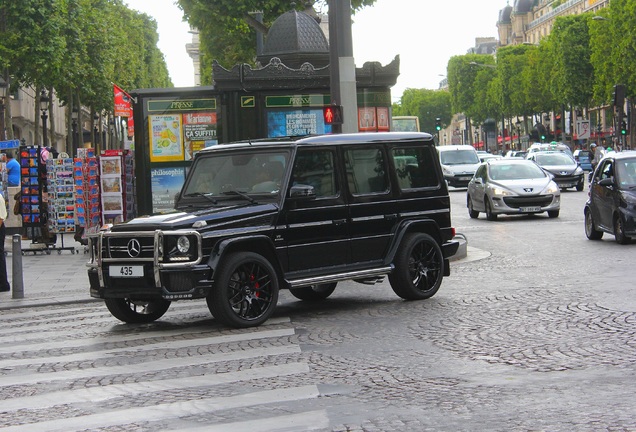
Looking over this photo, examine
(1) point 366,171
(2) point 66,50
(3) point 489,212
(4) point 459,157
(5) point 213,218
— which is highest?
(2) point 66,50

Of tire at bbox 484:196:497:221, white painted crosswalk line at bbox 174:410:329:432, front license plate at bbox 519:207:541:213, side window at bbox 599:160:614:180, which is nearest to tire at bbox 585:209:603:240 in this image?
side window at bbox 599:160:614:180

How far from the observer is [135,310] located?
1305cm

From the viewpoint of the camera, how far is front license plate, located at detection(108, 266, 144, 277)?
38.6ft

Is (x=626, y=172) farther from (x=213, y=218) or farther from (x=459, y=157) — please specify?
(x=459, y=157)

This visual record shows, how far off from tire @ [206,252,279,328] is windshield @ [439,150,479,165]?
1605 inches

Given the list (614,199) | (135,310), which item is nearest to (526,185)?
(614,199)

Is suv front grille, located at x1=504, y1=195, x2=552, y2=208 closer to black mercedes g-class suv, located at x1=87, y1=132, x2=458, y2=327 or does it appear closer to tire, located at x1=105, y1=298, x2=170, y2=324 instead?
black mercedes g-class suv, located at x1=87, y1=132, x2=458, y2=327

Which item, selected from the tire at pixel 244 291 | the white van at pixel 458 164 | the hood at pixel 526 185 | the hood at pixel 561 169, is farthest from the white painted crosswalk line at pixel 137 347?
the white van at pixel 458 164

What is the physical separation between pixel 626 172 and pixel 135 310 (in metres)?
11.1

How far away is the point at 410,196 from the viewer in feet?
45.5

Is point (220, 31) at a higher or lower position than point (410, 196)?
higher

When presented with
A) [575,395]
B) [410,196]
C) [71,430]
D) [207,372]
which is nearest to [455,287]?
[410,196]

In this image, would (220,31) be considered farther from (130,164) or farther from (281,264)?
(281,264)

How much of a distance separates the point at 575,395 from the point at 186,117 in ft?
45.9
